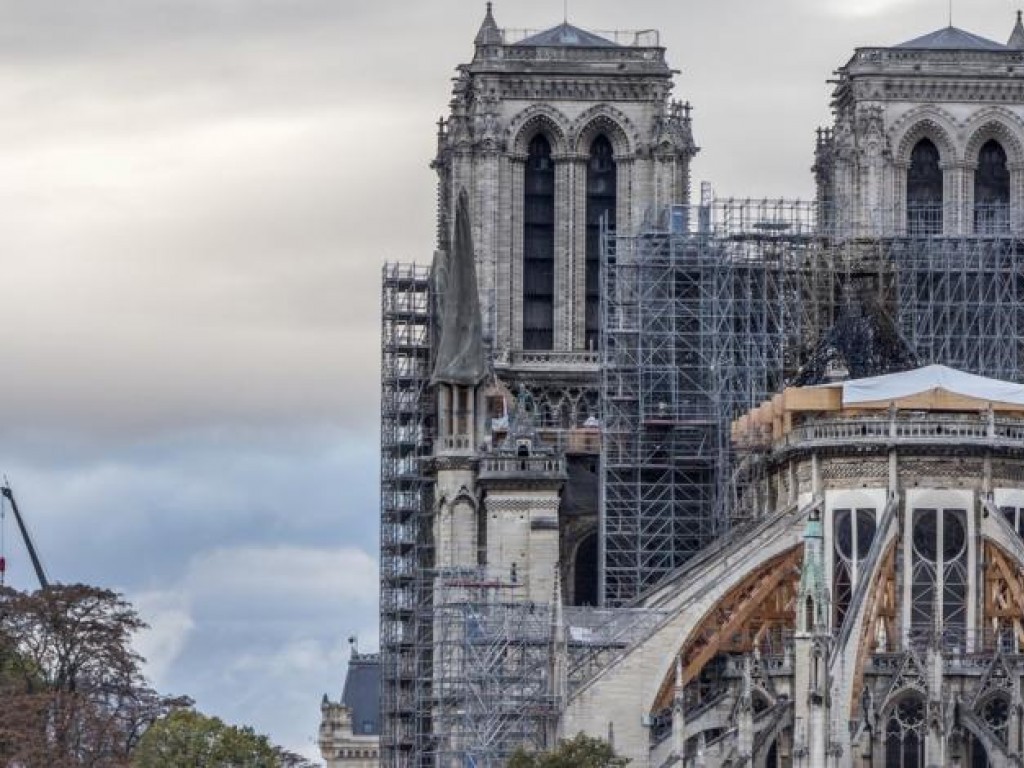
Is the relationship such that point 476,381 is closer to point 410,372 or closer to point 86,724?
point 410,372

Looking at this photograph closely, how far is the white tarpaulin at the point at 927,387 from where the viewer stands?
13400 cm

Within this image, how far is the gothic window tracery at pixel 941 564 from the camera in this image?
131500 mm

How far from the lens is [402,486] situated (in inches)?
6043

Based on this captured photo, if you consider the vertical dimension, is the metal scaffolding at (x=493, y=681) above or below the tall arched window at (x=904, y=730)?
above


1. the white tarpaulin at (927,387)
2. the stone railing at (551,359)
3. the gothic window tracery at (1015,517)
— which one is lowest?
the gothic window tracery at (1015,517)

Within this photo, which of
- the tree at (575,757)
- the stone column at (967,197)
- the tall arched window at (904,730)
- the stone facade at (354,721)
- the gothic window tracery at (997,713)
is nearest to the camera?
the tree at (575,757)

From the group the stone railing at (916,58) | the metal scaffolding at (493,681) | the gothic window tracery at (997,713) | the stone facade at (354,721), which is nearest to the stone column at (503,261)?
the stone railing at (916,58)

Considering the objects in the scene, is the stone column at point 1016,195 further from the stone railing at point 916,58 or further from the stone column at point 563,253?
the stone column at point 563,253

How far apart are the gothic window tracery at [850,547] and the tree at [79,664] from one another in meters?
18.1

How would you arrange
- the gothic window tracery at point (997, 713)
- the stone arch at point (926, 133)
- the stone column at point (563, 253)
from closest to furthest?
the gothic window tracery at point (997, 713)
the stone arch at point (926, 133)
the stone column at point (563, 253)

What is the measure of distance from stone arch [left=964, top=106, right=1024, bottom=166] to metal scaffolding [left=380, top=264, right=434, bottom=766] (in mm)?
17232

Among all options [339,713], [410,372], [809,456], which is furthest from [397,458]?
[339,713]

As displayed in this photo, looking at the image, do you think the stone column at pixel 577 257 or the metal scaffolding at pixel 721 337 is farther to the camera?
the stone column at pixel 577 257

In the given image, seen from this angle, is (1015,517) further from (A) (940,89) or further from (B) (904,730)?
(A) (940,89)
